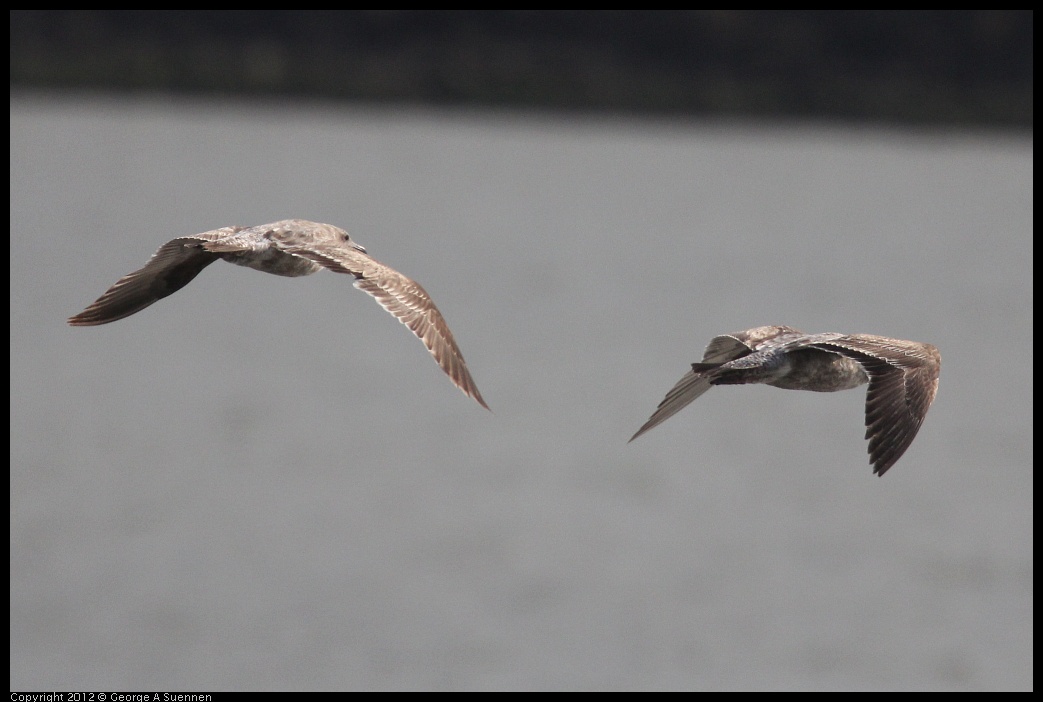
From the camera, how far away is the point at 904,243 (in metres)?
54.5

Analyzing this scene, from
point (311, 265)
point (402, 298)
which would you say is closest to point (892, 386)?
point (402, 298)

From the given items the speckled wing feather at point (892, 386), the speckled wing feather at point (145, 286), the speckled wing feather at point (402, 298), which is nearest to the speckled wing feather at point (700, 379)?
the speckled wing feather at point (892, 386)

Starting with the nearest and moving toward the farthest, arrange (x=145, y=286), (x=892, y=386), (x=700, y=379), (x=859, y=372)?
(x=892, y=386) < (x=859, y=372) < (x=145, y=286) < (x=700, y=379)

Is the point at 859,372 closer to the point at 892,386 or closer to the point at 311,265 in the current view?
the point at 892,386

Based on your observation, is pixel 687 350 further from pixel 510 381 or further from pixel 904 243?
pixel 904 243

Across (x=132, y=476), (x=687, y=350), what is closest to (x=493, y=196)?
(x=687, y=350)

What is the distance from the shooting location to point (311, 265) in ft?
26.1

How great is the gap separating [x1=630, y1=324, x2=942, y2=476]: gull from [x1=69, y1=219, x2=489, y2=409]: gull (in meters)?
1.08

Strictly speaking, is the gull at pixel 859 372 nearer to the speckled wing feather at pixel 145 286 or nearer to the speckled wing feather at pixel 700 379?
the speckled wing feather at pixel 700 379

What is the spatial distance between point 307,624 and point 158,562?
10.1 ft

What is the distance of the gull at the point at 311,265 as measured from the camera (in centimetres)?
741

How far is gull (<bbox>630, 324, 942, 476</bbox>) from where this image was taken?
7.27 m

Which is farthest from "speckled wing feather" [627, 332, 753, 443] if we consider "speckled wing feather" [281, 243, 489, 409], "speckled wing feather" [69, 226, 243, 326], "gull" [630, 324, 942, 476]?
"speckled wing feather" [69, 226, 243, 326]

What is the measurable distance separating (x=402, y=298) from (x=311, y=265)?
68cm
